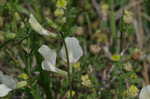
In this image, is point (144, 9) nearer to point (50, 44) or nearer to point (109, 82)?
point (50, 44)

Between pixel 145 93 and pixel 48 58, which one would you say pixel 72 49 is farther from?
pixel 145 93

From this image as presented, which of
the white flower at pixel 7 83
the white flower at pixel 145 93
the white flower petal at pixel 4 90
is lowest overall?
the white flower at pixel 145 93

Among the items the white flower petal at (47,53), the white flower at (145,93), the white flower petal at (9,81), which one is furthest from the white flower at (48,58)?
the white flower at (145,93)

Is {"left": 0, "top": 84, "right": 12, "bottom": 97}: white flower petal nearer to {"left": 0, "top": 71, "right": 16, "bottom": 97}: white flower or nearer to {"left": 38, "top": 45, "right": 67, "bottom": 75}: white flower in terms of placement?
{"left": 0, "top": 71, "right": 16, "bottom": 97}: white flower

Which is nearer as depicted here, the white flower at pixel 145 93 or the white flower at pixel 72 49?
the white flower at pixel 145 93

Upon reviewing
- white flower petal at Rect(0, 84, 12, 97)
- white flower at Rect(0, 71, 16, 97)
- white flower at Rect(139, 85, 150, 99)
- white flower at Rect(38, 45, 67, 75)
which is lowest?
white flower at Rect(139, 85, 150, 99)

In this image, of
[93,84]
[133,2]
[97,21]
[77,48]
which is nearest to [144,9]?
[133,2]

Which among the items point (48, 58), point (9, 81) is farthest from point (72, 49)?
point (9, 81)

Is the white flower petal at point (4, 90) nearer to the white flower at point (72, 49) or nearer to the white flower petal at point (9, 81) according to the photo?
the white flower petal at point (9, 81)

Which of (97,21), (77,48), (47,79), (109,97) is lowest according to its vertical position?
(109,97)

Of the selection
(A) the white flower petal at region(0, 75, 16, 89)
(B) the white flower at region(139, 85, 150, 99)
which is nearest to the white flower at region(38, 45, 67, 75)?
(A) the white flower petal at region(0, 75, 16, 89)

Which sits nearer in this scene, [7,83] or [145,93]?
[145,93]
